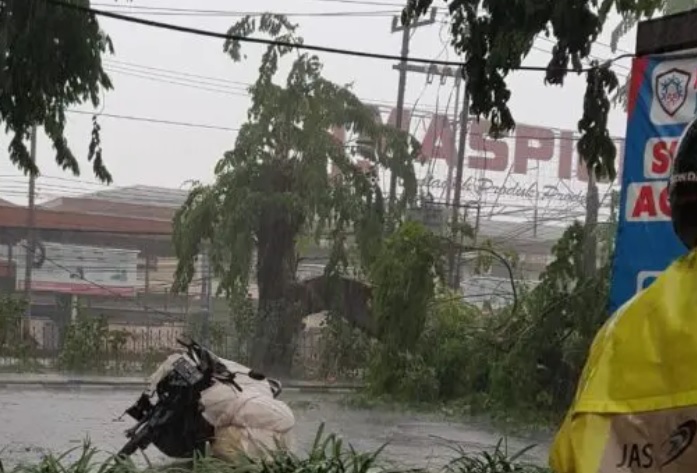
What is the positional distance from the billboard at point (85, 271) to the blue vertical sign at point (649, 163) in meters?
10.2

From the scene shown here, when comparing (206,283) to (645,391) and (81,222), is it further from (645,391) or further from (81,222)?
(645,391)

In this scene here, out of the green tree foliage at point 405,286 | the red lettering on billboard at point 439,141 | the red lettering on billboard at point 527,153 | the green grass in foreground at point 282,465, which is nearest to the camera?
the green grass in foreground at point 282,465

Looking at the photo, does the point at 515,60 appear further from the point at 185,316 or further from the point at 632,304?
the point at 185,316

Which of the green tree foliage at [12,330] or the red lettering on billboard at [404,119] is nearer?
the green tree foliage at [12,330]

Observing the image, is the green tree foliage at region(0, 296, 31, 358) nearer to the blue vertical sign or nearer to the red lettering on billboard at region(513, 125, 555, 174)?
the red lettering on billboard at region(513, 125, 555, 174)

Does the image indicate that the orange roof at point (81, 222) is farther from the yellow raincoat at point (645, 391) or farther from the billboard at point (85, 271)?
the yellow raincoat at point (645, 391)

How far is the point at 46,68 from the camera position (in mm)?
7488

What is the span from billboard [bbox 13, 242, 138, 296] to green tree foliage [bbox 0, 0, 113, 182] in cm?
735

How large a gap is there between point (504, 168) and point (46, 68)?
1289cm

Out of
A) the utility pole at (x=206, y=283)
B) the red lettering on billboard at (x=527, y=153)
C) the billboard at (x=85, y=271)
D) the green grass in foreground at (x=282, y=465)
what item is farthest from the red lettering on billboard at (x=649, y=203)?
the red lettering on billboard at (x=527, y=153)

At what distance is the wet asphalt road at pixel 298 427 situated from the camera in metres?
7.71

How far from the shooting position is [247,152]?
496 inches

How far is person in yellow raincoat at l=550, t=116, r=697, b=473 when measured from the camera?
167cm

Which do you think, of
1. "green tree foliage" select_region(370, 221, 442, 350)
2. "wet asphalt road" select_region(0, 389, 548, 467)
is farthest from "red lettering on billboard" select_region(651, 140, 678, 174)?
"green tree foliage" select_region(370, 221, 442, 350)
